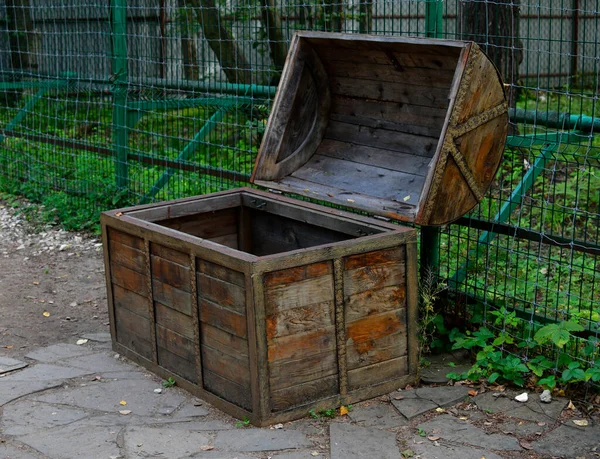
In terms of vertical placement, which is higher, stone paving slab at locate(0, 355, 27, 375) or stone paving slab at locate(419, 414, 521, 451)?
stone paving slab at locate(0, 355, 27, 375)

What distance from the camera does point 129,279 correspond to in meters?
5.21

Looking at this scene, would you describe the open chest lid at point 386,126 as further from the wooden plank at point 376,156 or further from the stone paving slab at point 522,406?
the stone paving slab at point 522,406

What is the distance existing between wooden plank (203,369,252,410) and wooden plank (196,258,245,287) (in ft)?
1.75

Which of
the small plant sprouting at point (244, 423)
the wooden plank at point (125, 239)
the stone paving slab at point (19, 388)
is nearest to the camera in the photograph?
the small plant sprouting at point (244, 423)

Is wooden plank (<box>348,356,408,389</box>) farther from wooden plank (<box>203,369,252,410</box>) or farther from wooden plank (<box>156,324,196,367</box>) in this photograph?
wooden plank (<box>156,324,196,367</box>)

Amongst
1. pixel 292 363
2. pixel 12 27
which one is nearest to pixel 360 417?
pixel 292 363

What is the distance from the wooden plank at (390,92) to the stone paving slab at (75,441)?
2.51 m

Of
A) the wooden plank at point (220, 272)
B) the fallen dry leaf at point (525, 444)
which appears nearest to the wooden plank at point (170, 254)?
the wooden plank at point (220, 272)

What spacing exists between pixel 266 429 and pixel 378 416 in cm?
58

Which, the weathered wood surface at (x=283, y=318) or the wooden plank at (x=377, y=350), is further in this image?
the wooden plank at (x=377, y=350)

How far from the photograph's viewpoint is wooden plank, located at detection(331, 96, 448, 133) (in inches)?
206

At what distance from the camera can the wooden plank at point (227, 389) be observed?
4.43 m

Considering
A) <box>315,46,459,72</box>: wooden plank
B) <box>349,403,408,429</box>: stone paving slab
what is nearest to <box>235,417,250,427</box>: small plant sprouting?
<box>349,403,408,429</box>: stone paving slab

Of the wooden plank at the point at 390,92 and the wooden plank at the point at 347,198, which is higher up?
the wooden plank at the point at 390,92
